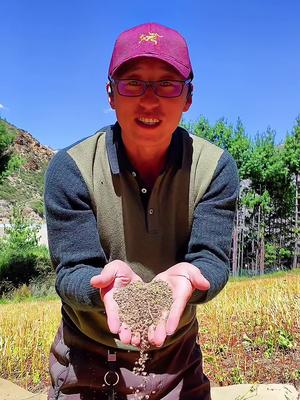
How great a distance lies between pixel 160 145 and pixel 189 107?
213mm

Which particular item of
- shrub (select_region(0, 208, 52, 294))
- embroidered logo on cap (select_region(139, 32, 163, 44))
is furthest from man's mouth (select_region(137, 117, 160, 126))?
shrub (select_region(0, 208, 52, 294))

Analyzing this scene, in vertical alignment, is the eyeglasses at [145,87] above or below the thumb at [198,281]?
above

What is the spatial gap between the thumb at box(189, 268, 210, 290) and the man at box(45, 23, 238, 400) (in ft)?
0.19

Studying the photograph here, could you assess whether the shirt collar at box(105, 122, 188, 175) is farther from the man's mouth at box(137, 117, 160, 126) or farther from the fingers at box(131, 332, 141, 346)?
the fingers at box(131, 332, 141, 346)

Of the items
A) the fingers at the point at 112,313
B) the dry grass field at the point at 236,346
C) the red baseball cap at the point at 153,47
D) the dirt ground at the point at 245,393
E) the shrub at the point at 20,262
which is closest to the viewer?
the fingers at the point at 112,313

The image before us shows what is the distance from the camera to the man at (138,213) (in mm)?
1660

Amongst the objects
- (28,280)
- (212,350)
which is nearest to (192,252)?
(212,350)

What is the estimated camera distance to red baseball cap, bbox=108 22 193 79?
163 cm

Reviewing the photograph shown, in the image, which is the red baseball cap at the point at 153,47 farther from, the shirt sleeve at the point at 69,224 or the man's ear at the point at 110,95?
the shirt sleeve at the point at 69,224

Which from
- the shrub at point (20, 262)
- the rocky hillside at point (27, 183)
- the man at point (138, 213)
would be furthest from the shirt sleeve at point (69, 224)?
the rocky hillside at point (27, 183)

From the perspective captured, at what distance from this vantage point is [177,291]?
158cm

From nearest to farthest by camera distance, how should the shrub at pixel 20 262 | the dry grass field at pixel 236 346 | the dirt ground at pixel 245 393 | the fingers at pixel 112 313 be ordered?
the fingers at pixel 112 313 → the dirt ground at pixel 245 393 → the dry grass field at pixel 236 346 → the shrub at pixel 20 262

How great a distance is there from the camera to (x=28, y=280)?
2270 centimetres

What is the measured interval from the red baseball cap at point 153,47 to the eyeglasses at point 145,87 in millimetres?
47
